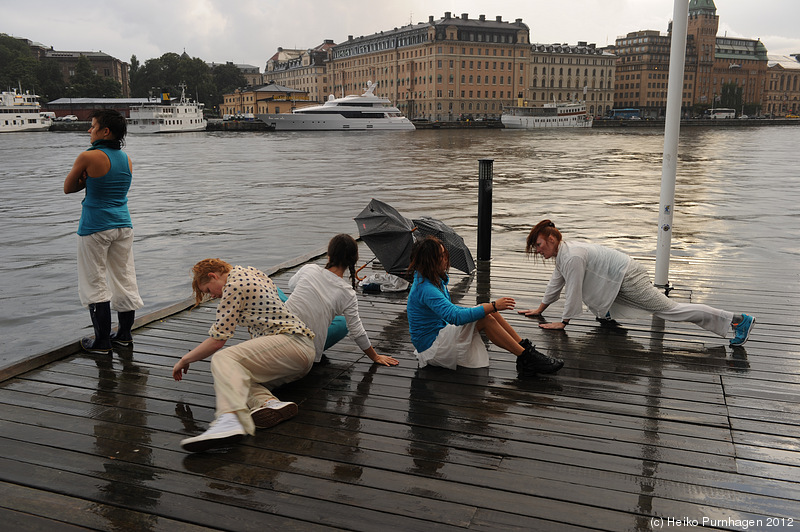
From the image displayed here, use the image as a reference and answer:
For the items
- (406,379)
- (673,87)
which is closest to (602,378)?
(406,379)

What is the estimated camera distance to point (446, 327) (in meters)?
4.23

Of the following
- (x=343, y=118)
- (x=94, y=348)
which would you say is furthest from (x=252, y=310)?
(x=343, y=118)

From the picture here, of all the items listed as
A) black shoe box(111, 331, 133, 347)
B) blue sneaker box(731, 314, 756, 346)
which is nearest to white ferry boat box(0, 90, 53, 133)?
black shoe box(111, 331, 133, 347)

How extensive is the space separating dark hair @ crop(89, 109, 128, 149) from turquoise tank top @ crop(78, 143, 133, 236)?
4.8 inches

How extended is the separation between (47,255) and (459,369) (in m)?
10.4

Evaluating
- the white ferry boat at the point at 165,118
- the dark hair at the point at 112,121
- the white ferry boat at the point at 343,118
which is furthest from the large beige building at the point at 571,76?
the dark hair at the point at 112,121

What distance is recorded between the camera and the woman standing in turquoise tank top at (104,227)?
4.48 m

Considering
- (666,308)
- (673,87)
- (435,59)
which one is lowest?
(666,308)

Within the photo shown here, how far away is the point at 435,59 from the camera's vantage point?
4259 inches

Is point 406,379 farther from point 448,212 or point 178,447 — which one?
point 448,212

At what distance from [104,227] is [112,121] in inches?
28.8

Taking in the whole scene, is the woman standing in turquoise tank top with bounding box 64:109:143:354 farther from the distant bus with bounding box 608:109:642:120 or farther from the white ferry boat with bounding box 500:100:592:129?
the distant bus with bounding box 608:109:642:120

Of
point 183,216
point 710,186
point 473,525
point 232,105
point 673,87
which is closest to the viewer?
point 473,525

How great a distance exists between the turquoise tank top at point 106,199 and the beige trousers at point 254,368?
5.11 feet
